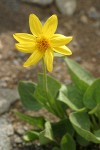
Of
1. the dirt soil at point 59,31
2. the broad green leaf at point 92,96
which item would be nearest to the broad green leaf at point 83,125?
the broad green leaf at point 92,96

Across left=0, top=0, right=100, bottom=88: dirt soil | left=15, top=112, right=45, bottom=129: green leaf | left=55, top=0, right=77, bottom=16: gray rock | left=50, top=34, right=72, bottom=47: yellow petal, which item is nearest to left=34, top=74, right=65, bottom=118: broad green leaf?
left=15, top=112, right=45, bottom=129: green leaf

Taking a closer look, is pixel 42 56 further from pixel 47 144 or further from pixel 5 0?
pixel 5 0

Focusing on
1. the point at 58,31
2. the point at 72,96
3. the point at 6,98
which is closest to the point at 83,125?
the point at 72,96

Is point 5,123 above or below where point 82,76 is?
below

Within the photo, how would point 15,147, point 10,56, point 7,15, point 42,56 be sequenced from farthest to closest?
point 7,15
point 10,56
point 15,147
point 42,56

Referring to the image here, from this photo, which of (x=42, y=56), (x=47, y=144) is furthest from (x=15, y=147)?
(x=42, y=56)

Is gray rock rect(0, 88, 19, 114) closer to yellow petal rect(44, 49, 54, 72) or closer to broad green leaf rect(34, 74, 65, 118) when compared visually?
broad green leaf rect(34, 74, 65, 118)
